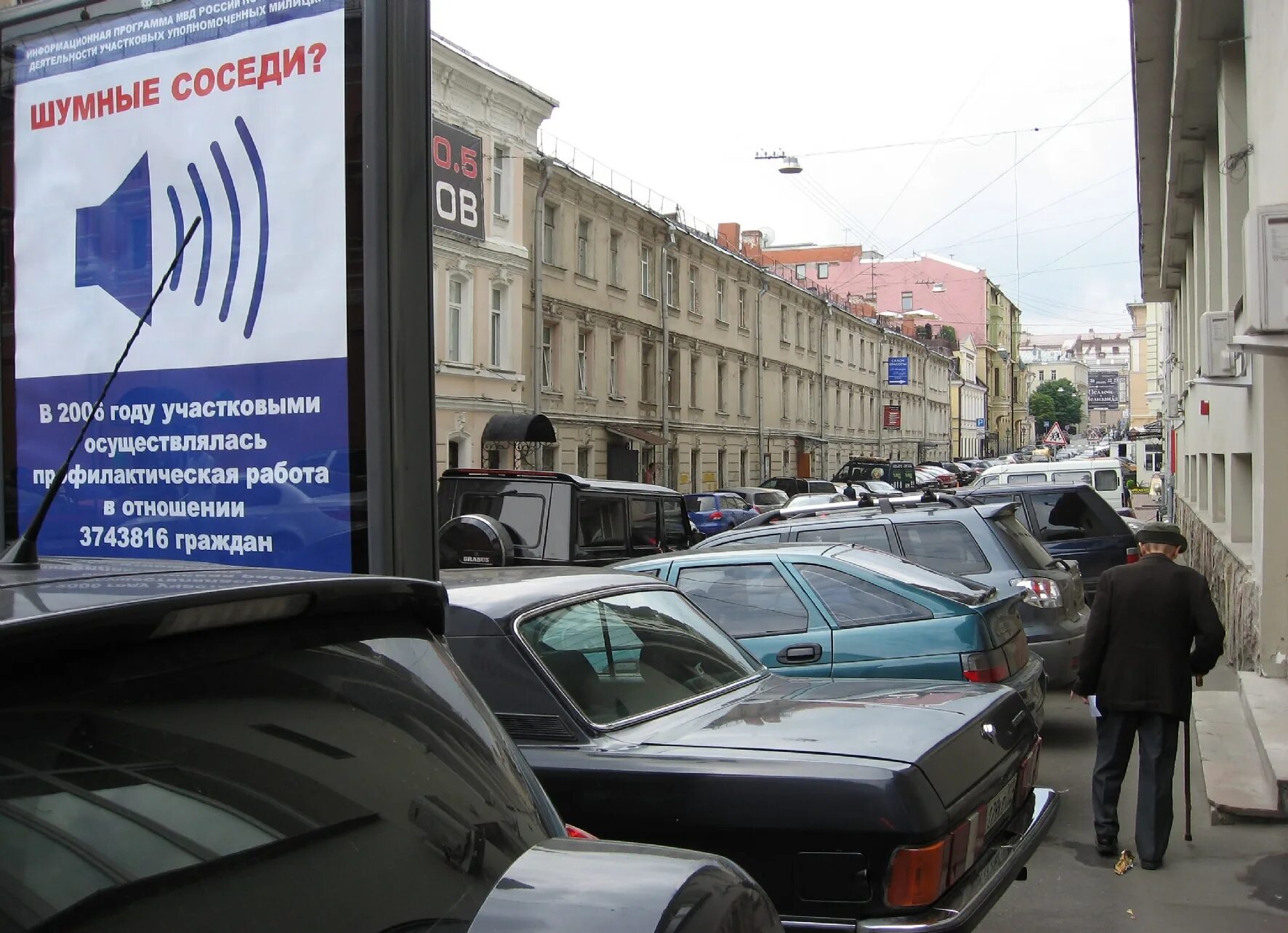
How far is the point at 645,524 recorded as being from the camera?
44.4ft

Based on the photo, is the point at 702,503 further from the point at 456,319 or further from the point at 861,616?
the point at 861,616

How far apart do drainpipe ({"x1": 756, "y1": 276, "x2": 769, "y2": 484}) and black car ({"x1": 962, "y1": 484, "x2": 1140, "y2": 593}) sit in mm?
30844

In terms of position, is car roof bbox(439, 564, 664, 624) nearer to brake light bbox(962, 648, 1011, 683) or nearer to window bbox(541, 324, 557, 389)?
brake light bbox(962, 648, 1011, 683)

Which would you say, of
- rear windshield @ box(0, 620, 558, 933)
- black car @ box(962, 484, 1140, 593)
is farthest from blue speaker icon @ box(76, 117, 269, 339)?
black car @ box(962, 484, 1140, 593)

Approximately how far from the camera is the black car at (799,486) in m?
35.0

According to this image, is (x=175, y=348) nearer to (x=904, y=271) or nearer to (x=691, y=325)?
(x=691, y=325)

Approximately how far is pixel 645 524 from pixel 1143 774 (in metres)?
8.24

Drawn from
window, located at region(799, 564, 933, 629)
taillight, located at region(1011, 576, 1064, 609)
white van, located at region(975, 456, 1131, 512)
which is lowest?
taillight, located at region(1011, 576, 1064, 609)

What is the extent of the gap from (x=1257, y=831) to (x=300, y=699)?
594 centimetres

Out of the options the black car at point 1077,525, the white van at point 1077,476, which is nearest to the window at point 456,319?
the white van at point 1077,476

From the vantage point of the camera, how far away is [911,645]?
6637 mm

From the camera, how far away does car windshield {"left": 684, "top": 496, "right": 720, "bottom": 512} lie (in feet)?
83.1

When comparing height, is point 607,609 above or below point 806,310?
below

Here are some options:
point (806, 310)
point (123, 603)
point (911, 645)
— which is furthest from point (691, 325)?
point (123, 603)
